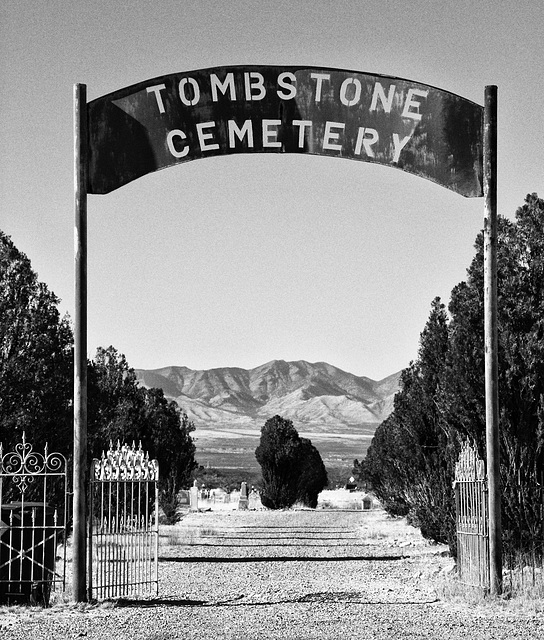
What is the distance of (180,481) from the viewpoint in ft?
117

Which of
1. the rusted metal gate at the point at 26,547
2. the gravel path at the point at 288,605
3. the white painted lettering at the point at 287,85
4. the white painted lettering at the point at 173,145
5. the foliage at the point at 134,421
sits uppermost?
the white painted lettering at the point at 287,85

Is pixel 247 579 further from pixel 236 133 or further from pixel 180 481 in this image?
pixel 180 481

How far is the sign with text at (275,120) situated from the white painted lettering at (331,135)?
0.01 metres

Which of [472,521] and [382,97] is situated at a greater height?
[382,97]

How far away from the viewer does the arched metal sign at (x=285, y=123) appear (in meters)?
14.2

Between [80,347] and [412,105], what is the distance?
521 cm

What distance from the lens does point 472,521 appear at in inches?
575

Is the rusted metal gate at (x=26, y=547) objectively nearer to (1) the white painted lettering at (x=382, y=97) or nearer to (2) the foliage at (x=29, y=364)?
(2) the foliage at (x=29, y=364)

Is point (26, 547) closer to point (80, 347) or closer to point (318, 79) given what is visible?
point (80, 347)

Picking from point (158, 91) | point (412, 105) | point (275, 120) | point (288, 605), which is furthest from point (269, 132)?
point (288, 605)

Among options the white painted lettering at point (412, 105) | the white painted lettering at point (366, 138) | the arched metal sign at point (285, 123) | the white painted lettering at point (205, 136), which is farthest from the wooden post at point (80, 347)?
the white painted lettering at point (412, 105)

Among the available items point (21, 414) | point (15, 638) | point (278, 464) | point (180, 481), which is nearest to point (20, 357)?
point (21, 414)

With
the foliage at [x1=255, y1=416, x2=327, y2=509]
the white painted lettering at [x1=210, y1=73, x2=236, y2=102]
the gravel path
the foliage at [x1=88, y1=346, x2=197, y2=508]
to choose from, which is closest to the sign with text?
the white painted lettering at [x1=210, y1=73, x2=236, y2=102]

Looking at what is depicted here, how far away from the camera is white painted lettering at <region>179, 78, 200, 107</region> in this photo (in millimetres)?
14250
